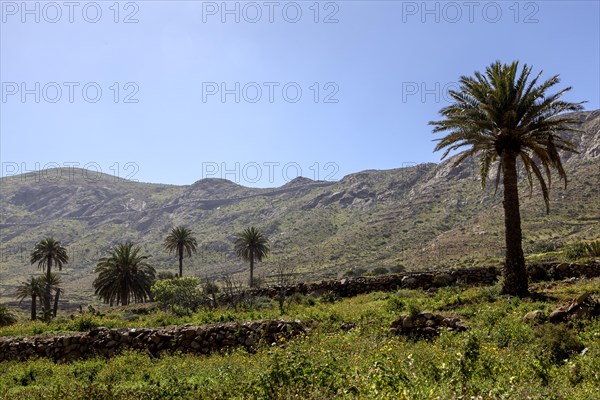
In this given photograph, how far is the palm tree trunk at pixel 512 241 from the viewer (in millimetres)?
18750

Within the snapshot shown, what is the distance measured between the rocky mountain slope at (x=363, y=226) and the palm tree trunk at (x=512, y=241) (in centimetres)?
3615

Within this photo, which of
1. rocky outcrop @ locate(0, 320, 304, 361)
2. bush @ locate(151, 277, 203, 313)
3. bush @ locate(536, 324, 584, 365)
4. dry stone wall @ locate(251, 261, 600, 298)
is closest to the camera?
bush @ locate(536, 324, 584, 365)

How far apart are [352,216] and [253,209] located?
55.9 m

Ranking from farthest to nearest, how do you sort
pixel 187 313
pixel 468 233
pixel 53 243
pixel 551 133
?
pixel 468 233, pixel 53 243, pixel 187 313, pixel 551 133

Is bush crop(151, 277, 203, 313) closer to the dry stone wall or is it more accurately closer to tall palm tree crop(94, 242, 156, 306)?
the dry stone wall

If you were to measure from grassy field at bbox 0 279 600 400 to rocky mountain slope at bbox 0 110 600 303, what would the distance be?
40586mm

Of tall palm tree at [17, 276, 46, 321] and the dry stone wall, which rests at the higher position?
the dry stone wall

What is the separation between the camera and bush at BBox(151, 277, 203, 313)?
87.1 feet

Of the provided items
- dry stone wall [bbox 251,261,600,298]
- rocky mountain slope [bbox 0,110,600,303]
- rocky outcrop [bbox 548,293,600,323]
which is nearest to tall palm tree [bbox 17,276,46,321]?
rocky mountain slope [bbox 0,110,600,303]

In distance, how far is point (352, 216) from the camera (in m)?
140

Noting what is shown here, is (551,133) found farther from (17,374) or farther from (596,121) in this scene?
(596,121)

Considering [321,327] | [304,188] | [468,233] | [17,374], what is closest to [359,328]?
[321,327]

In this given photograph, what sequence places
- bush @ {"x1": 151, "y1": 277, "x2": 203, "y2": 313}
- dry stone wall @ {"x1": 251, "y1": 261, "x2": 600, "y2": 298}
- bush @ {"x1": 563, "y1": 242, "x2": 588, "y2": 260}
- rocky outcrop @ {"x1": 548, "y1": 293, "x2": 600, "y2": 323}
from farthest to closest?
bush @ {"x1": 563, "y1": 242, "x2": 588, "y2": 260}
bush @ {"x1": 151, "y1": 277, "x2": 203, "y2": 313}
dry stone wall @ {"x1": 251, "y1": 261, "x2": 600, "y2": 298}
rocky outcrop @ {"x1": 548, "y1": 293, "x2": 600, "y2": 323}

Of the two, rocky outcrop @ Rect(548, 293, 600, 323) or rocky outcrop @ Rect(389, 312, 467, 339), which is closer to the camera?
rocky outcrop @ Rect(548, 293, 600, 323)
